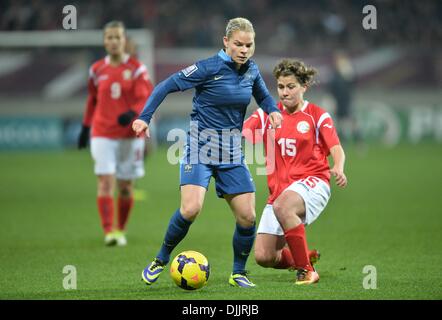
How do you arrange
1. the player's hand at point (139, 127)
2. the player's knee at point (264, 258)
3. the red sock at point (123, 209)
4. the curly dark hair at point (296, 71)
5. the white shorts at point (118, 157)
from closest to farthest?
the player's hand at point (139, 127)
the curly dark hair at point (296, 71)
the player's knee at point (264, 258)
the white shorts at point (118, 157)
the red sock at point (123, 209)

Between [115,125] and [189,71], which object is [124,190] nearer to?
[115,125]

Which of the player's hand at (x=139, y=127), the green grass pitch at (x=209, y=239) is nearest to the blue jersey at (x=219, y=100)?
the player's hand at (x=139, y=127)

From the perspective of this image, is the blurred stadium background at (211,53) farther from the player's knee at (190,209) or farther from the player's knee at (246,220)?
the player's knee at (190,209)

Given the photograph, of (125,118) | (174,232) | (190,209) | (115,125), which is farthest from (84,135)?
(190,209)

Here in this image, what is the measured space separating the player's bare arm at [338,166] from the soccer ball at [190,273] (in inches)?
47.3

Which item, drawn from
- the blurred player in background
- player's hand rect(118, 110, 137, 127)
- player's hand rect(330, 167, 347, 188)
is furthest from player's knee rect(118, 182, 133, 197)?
the blurred player in background

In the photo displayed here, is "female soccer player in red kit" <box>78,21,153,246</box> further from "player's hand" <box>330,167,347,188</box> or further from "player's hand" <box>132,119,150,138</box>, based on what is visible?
"player's hand" <box>330,167,347,188</box>

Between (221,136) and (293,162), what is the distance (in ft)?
2.39

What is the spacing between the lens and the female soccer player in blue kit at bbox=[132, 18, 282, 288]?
6.34m

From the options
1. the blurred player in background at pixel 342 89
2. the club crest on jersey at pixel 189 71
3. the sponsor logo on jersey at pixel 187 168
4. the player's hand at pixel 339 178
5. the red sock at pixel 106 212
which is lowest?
the red sock at pixel 106 212

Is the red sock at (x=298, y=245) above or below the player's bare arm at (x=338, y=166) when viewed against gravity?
below

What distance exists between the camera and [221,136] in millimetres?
6477

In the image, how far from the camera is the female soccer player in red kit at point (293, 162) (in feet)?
21.6

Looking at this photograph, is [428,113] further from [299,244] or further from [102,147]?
[299,244]
